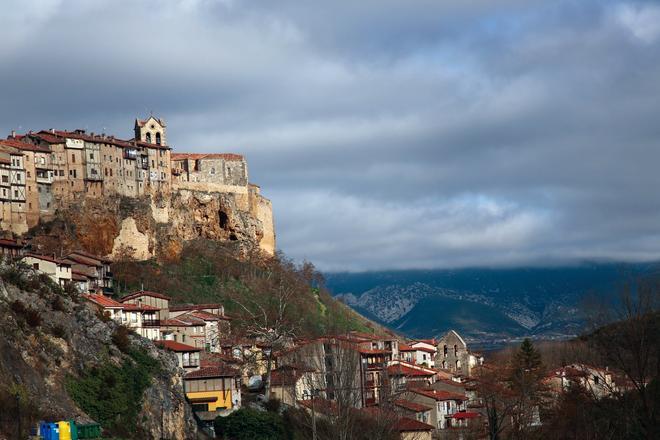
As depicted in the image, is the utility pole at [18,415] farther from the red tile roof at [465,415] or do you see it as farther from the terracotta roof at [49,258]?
the red tile roof at [465,415]

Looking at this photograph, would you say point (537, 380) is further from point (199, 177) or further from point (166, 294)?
point (199, 177)

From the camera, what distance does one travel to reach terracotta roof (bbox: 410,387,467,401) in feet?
343

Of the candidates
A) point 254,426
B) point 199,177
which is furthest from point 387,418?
point 199,177

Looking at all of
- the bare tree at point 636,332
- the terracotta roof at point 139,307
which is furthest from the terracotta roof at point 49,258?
the bare tree at point 636,332

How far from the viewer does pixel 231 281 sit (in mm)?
131375

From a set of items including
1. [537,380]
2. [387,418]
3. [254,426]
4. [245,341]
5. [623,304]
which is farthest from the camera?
[245,341]

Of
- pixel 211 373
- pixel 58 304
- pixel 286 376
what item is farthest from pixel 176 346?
pixel 58 304

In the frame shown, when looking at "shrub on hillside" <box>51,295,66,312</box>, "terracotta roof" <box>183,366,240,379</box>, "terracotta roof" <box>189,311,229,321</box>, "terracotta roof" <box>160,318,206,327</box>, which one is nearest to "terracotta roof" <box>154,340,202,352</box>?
"terracotta roof" <box>183,366,240,379</box>

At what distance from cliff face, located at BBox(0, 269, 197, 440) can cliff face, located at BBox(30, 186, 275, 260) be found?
35.0m

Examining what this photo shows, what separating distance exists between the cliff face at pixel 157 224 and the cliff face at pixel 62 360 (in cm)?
3496

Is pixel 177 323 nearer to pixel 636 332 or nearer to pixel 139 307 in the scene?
pixel 139 307

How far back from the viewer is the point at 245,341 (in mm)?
110000

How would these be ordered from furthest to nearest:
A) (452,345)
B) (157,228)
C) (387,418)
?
1. (452,345)
2. (157,228)
3. (387,418)

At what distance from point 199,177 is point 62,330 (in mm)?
66941
